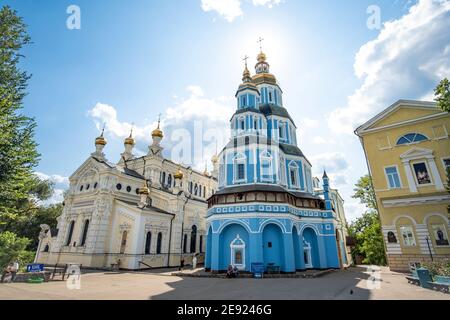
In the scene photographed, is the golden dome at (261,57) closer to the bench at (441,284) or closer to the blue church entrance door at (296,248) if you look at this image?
the blue church entrance door at (296,248)

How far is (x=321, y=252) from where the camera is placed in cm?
2078

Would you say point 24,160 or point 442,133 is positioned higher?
point 442,133

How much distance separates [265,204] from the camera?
58.9ft

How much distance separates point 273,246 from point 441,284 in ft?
32.7

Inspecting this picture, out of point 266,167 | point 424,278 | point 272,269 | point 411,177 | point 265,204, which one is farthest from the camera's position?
point 266,167

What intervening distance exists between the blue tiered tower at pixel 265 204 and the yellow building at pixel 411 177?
17.8 ft

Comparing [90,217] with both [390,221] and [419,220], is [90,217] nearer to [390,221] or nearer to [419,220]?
[390,221]

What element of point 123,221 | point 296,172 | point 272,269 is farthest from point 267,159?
point 123,221

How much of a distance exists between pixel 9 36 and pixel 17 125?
18.5 ft

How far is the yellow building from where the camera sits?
15641mm

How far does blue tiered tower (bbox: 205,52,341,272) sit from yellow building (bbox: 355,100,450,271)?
542 centimetres

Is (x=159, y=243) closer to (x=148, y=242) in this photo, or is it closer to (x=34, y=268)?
(x=148, y=242)

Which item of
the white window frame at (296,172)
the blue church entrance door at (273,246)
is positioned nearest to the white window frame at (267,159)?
the white window frame at (296,172)

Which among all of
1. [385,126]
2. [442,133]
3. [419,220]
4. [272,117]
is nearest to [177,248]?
[272,117]
